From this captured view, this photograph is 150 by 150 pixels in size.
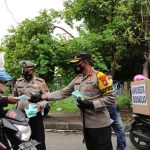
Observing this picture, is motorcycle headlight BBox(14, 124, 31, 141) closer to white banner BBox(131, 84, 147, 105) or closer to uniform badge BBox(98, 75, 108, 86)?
uniform badge BBox(98, 75, 108, 86)

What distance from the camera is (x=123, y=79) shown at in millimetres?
12023

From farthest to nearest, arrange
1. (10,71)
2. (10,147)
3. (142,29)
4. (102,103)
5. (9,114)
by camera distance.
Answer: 1. (142,29)
2. (10,71)
3. (102,103)
4. (9,114)
5. (10,147)

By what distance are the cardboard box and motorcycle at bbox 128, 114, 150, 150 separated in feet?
0.48

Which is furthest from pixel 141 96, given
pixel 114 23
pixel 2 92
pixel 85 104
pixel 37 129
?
pixel 114 23

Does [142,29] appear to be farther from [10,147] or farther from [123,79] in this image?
[10,147]

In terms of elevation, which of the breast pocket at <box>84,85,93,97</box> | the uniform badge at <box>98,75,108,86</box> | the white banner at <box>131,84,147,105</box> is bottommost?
the white banner at <box>131,84,147,105</box>

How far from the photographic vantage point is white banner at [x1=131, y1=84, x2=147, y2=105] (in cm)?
492

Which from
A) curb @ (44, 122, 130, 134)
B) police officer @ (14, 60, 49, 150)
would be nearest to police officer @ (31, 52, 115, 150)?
police officer @ (14, 60, 49, 150)

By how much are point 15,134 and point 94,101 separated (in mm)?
977

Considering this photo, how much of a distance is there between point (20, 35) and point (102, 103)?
595cm

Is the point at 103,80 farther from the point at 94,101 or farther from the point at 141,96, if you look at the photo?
the point at 141,96

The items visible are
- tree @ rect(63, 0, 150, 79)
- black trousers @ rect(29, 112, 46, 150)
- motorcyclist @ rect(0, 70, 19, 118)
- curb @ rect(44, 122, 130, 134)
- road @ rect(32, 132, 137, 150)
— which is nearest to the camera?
motorcyclist @ rect(0, 70, 19, 118)

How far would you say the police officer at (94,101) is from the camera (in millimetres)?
3186

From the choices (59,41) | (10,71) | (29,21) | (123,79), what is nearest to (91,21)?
(59,41)
